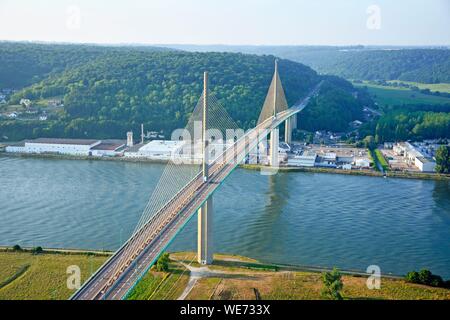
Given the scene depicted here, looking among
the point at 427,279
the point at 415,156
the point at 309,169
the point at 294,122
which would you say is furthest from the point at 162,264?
the point at 294,122

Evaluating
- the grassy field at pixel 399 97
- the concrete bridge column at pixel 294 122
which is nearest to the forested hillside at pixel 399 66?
the grassy field at pixel 399 97

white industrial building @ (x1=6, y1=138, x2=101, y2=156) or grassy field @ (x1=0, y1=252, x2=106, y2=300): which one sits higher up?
white industrial building @ (x1=6, y1=138, x2=101, y2=156)

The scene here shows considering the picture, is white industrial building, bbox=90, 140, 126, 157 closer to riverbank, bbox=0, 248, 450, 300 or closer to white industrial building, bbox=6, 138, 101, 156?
white industrial building, bbox=6, 138, 101, 156

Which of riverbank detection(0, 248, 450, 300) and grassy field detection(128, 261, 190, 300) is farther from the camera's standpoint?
riverbank detection(0, 248, 450, 300)

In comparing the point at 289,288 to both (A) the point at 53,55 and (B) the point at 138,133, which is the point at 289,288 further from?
(A) the point at 53,55

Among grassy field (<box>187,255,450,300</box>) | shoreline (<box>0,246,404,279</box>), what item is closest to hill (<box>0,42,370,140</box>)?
shoreline (<box>0,246,404,279</box>)

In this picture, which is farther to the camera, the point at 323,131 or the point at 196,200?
the point at 323,131

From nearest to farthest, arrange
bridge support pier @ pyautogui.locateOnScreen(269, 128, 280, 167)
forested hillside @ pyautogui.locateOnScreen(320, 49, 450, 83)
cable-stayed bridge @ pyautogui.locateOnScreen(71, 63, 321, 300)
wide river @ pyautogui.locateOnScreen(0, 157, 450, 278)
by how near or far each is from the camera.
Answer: cable-stayed bridge @ pyautogui.locateOnScreen(71, 63, 321, 300) < wide river @ pyautogui.locateOnScreen(0, 157, 450, 278) < bridge support pier @ pyautogui.locateOnScreen(269, 128, 280, 167) < forested hillside @ pyautogui.locateOnScreen(320, 49, 450, 83)

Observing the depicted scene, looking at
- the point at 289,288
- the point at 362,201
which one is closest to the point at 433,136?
the point at 362,201
